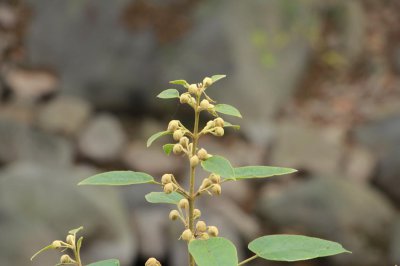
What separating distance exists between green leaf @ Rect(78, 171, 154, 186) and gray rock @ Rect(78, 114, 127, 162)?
6696mm

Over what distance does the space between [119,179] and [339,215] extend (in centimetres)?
555

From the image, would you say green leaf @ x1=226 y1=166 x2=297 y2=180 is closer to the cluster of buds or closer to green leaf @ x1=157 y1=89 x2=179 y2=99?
the cluster of buds

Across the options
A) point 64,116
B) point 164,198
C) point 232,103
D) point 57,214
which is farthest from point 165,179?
point 232,103

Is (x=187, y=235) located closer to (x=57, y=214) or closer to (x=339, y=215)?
(x=57, y=214)

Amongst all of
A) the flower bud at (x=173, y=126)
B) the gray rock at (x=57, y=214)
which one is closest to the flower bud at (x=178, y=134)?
the flower bud at (x=173, y=126)

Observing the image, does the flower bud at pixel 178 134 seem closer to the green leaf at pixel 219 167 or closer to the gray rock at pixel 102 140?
the green leaf at pixel 219 167

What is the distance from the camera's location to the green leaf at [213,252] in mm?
1062

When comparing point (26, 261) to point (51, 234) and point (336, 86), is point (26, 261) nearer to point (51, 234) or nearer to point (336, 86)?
point (51, 234)

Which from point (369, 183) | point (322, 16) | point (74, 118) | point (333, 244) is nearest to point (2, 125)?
point (74, 118)

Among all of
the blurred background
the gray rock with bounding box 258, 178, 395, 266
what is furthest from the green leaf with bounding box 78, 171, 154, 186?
the gray rock with bounding box 258, 178, 395, 266

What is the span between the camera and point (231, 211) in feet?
22.9

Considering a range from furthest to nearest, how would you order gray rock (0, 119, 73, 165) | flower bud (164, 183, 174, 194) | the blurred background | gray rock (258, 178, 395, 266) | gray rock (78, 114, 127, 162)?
gray rock (78, 114, 127, 162), gray rock (0, 119, 73, 165), the blurred background, gray rock (258, 178, 395, 266), flower bud (164, 183, 174, 194)

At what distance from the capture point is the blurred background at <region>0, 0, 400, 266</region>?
22.0ft

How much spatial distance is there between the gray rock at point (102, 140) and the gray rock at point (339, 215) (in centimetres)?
182
